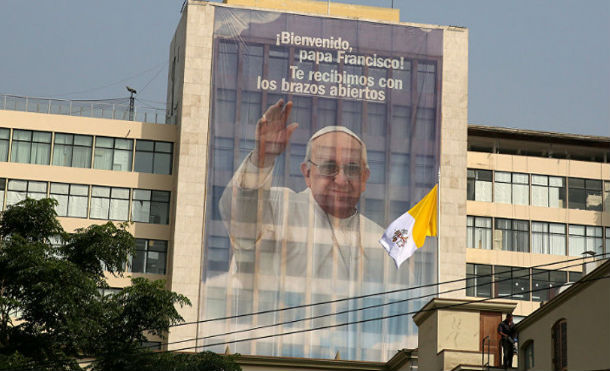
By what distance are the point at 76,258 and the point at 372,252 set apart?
94.6 feet

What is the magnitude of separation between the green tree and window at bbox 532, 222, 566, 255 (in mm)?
34428

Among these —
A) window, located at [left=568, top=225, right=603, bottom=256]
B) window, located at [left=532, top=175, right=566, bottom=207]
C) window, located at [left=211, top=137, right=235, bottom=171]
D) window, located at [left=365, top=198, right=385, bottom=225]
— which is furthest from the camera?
window, located at [left=532, top=175, right=566, bottom=207]

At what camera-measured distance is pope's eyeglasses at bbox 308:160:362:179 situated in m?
73.1

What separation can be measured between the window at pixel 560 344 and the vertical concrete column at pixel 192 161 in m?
28.6

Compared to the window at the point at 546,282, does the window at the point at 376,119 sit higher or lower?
higher

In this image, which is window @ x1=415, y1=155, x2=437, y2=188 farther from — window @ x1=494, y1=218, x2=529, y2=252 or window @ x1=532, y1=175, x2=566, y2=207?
window @ x1=532, y1=175, x2=566, y2=207

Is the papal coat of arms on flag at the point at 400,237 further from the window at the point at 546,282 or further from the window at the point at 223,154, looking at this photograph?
the window at the point at 546,282

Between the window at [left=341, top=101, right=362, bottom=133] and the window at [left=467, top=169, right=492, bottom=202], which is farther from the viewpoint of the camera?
the window at [left=467, top=169, right=492, bottom=202]

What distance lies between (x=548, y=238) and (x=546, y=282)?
8.70 feet

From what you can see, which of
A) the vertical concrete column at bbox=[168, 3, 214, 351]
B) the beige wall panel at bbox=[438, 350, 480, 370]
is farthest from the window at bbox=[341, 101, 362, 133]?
the beige wall panel at bbox=[438, 350, 480, 370]

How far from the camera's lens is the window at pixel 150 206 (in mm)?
72625

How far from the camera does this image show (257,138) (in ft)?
238

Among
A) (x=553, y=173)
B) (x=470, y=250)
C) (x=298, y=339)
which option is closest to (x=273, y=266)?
(x=298, y=339)

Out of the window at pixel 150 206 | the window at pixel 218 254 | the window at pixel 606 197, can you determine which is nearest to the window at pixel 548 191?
the window at pixel 606 197
